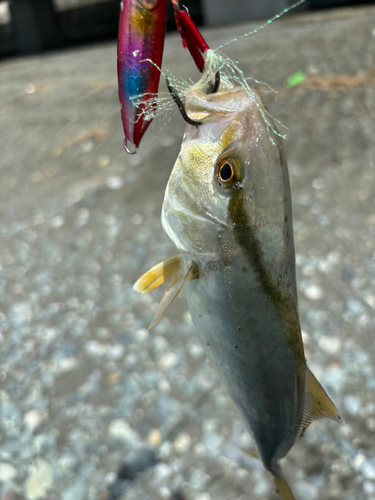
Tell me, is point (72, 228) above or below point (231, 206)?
below

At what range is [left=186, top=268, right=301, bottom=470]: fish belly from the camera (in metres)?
1.01

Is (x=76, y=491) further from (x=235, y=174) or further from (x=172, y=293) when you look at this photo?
(x=235, y=174)

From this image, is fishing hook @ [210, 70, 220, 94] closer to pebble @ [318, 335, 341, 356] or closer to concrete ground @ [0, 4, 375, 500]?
concrete ground @ [0, 4, 375, 500]

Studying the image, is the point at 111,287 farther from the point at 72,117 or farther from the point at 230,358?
the point at 72,117

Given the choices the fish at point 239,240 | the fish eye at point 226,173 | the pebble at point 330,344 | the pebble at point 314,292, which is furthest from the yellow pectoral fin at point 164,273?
the pebble at point 314,292

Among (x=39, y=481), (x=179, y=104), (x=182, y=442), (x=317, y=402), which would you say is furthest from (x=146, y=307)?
(x=179, y=104)

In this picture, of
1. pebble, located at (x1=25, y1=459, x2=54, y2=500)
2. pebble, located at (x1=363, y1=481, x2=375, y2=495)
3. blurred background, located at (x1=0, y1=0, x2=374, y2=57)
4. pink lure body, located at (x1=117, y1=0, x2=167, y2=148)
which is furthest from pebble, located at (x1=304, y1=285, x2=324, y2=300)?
blurred background, located at (x1=0, y1=0, x2=374, y2=57)

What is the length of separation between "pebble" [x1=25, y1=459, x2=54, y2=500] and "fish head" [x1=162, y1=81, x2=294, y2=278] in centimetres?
181

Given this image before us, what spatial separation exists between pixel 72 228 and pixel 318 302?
2329mm

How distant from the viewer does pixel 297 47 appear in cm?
568

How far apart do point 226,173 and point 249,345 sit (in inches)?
16.6

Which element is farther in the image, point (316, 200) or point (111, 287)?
point (316, 200)

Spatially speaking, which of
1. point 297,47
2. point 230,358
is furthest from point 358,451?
point 297,47

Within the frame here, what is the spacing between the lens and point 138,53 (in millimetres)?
890
